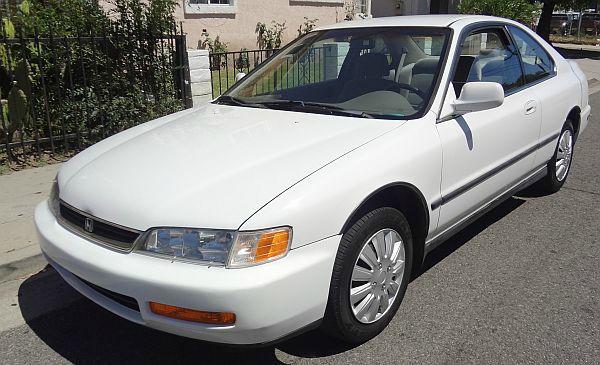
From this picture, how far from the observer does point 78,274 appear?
8.41 ft

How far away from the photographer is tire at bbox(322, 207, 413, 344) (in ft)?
8.35

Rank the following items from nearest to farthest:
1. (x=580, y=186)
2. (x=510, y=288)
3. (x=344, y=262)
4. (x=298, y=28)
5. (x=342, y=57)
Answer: (x=344, y=262)
(x=510, y=288)
(x=342, y=57)
(x=580, y=186)
(x=298, y=28)

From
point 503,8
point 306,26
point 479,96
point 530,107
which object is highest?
point 503,8

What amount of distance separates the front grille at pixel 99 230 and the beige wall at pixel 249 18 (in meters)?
8.99

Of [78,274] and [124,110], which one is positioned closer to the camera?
[78,274]

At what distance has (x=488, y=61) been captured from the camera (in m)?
4.01

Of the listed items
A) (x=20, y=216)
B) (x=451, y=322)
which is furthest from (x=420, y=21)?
(x=20, y=216)

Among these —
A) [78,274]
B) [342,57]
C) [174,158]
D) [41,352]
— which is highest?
[342,57]

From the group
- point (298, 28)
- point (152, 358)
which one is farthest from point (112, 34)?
point (298, 28)

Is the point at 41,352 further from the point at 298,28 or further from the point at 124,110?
the point at 298,28

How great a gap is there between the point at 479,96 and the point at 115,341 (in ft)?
8.21

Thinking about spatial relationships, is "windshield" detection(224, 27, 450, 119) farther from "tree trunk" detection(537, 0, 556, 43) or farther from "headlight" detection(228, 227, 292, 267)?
"tree trunk" detection(537, 0, 556, 43)

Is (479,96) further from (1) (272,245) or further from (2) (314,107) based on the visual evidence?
(1) (272,245)

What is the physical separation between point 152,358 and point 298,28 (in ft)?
39.1
